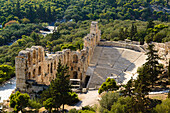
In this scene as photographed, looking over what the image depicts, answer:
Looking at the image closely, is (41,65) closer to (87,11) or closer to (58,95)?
(58,95)

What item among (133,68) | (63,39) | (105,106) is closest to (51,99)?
(105,106)

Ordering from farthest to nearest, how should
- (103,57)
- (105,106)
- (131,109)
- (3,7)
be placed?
1. (3,7)
2. (103,57)
3. (105,106)
4. (131,109)

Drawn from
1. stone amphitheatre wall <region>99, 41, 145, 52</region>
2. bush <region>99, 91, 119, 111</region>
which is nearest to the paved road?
bush <region>99, 91, 119, 111</region>

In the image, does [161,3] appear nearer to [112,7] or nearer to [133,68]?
[112,7]

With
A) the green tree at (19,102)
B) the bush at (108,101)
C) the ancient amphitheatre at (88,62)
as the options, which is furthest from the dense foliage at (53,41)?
the bush at (108,101)

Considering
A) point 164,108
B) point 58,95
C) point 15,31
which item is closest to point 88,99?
point 58,95

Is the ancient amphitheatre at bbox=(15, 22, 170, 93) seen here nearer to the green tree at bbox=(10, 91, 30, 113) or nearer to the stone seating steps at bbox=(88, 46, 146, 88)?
the stone seating steps at bbox=(88, 46, 146, 88)

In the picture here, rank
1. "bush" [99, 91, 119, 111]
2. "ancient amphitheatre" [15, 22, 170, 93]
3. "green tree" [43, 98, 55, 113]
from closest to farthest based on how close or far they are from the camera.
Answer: "bush" [99, 91, 119, 111] → "green tree" [43, 98, 55, 113] → "ancient amphitheatre" [15, 22, 170, 93]

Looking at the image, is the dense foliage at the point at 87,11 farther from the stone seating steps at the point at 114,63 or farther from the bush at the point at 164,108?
the bush at the point at 164,108
